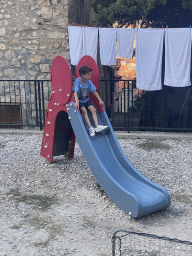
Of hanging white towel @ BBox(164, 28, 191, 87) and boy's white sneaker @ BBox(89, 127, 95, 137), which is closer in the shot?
boy's white sneaker @ BBox(89, 127, 95, 137)

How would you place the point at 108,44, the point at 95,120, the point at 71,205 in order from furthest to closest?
1. the point at 108,44
2. the point at 95,120
3. the point at 71,205

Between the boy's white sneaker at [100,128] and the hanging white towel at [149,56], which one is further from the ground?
the hanging white towel at [149,56]

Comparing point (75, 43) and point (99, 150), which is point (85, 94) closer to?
point (99, 150)

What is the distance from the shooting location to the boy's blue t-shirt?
4.82 meters

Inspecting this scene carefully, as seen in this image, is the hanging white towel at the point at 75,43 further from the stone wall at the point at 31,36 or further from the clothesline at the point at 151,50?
the stone wall at the point at 31,36

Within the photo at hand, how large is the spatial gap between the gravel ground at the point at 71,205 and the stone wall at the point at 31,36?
313 centimetres

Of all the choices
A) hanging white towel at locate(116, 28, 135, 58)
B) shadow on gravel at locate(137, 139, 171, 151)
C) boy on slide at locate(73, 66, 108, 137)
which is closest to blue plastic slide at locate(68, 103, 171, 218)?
boy on slide at locate(73, 66, 108, 137)

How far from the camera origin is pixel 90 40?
7.84m

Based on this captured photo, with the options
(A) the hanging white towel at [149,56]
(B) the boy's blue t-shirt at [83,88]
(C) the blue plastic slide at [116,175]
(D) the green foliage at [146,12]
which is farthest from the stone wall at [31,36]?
(C) the blue plastic slide at [116,175]

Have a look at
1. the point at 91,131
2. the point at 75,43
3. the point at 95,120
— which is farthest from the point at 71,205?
the point at 75,43

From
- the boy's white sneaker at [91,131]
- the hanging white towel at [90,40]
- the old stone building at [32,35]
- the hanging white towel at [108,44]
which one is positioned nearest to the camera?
the boy's white sneaker at [91,131]

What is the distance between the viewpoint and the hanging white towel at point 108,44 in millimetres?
7650

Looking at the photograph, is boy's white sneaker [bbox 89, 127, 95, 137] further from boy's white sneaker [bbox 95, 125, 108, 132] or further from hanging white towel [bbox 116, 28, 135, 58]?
hanging white towel [bbox 116, 28, 135, 58]

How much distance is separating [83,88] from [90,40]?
3.34m
